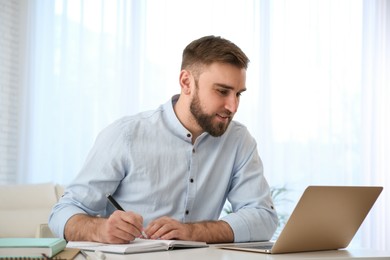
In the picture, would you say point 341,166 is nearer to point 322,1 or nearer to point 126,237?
point 322,1

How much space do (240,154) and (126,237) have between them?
765 mm

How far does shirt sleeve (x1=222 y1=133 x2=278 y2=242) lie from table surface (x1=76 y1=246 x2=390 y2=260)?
343mm

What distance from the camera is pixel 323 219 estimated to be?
1.52m

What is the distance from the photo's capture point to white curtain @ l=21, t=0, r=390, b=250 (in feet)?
14.4

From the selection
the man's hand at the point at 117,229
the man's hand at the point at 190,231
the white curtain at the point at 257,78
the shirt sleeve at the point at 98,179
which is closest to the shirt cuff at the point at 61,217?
the shirt sleeve at the point at 98,179

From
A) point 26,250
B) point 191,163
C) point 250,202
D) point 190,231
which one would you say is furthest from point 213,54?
point 26,250

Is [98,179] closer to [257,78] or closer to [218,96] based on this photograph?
[218,96]

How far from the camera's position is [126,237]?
152cm

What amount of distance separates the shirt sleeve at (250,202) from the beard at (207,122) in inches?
6.4

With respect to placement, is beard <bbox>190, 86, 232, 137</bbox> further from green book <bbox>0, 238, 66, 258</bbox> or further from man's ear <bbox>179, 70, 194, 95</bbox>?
green book <bbox>0, 238, 66, 258</bbox>

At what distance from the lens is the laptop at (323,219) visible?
1.43m

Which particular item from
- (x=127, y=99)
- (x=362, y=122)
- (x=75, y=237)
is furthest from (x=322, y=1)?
(x=75, y=237)

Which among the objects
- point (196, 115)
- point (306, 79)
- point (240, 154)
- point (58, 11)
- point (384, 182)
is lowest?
point (384, 182)

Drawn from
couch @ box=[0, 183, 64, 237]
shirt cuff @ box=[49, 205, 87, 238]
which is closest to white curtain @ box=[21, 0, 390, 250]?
couch @ box=[0, 183, 64, 237]
